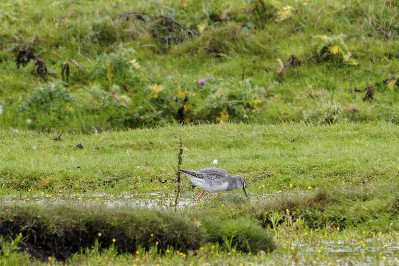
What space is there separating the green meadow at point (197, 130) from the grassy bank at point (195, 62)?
45 millimetres

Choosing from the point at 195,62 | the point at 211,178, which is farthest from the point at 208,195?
the point at 195,62

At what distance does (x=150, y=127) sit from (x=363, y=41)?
6695 millimetres

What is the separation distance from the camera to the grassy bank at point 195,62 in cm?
1581

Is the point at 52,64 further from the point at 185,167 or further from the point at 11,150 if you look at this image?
the point at 185,167

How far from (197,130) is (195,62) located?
14.7 ft

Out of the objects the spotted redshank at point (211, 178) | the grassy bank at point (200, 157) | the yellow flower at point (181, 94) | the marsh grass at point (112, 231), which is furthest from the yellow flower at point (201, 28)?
the marsh grass at point (112, 231)

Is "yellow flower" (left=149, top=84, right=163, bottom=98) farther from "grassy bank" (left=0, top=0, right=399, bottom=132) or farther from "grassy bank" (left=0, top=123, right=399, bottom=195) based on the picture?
"grassy bank" (left=0, top=123, right=399, bottom=195)

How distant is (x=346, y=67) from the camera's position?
1720cm

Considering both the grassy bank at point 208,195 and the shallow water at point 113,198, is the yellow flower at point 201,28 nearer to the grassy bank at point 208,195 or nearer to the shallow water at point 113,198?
the grassy bank at point 208,195

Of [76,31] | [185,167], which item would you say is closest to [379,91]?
[185,167]

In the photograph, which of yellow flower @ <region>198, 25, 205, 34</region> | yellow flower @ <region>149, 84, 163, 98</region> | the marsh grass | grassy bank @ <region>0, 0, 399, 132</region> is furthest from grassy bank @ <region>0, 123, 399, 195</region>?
yellow flower @ <region>198, 25, 205, 34</region>

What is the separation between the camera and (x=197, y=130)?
14.4 meters

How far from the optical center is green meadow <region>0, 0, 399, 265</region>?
734cm

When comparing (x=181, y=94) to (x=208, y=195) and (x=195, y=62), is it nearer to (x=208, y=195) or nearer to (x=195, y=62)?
(x=195, y=62)
